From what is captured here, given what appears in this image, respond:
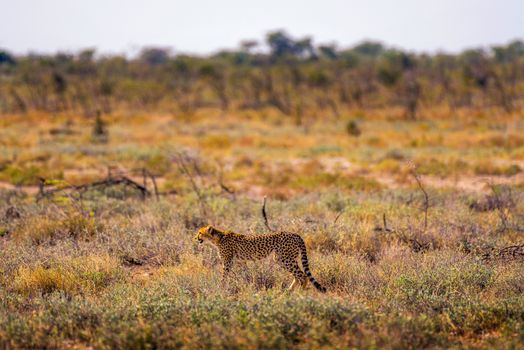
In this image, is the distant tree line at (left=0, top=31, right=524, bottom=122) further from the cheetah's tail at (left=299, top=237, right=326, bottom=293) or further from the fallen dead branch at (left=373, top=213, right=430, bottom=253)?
the cheetah's tail at (left=299, top=237, right=326, bottom=293)

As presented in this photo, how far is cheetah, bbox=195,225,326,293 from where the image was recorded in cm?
601

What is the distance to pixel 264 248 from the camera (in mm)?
6121

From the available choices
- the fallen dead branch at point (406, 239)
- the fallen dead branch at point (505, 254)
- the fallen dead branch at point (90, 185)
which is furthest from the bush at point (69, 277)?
the fallen dead branch at point (505, 254)

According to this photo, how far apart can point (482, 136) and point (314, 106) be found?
18.8 metres

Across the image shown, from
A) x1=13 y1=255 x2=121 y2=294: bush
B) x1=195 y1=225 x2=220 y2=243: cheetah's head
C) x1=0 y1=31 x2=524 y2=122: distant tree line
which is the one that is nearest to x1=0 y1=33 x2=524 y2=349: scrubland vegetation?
x1=13 y1=255 x2=121 y2=294: bush

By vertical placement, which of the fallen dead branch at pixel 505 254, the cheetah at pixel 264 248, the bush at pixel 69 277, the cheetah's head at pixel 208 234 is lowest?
the fallen dead branch at pixel 505 254

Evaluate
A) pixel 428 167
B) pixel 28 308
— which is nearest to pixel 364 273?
pixel 28 308

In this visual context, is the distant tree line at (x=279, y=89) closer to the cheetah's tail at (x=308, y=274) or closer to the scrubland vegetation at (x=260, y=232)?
the scrubland vegetation at (x=260, y=232)

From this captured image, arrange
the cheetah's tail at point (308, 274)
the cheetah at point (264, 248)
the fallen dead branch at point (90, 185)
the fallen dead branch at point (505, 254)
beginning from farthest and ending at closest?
the fallen dead branch at point (90, 185) < the fallen dead branch at point (505, 254) < the cheetah at point (264, 248) < the cheetah's tail at point (308, 274)

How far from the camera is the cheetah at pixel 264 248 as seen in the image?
19.7ft

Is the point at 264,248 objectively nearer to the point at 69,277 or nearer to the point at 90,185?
the point at 69,277

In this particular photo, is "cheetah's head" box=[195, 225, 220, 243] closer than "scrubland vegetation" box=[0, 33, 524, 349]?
No

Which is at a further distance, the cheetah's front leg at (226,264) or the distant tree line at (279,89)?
the distant tree line at (279,89)

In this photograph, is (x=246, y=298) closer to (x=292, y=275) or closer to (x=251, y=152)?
(x=292, y=275)
